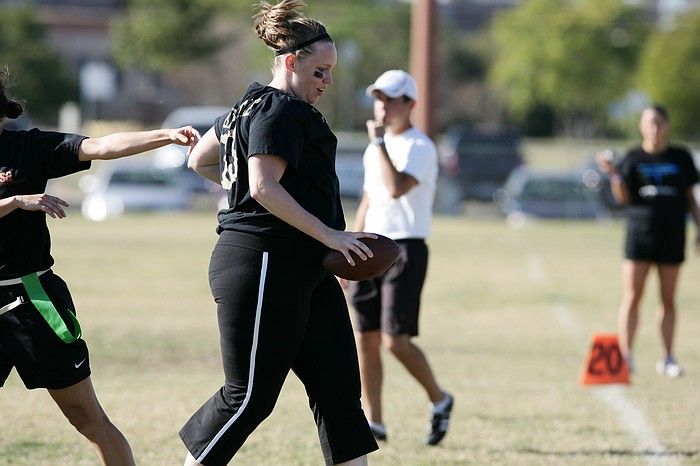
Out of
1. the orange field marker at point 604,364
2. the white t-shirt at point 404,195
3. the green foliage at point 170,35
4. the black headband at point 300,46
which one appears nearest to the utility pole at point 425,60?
the orange field marker at point 604,364

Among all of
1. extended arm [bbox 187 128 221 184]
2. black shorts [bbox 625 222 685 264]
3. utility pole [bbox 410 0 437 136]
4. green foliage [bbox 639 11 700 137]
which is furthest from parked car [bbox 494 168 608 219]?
extended arm [bbox 187 128 221 184]

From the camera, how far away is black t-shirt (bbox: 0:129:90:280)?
16.1ft

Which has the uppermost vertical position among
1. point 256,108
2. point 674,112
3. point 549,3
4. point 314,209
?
point 256,108

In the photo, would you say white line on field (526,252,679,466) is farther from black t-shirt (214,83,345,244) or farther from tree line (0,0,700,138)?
tree line (0,0,700,138)

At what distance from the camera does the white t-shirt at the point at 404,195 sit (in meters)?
7.21

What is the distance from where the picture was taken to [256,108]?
4.68m

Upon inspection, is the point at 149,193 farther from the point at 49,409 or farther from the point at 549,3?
the point at 549,3

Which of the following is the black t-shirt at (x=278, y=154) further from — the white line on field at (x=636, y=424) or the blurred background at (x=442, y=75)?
the blurred background at (x=442, y=75)

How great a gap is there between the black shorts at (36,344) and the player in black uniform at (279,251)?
52 cm

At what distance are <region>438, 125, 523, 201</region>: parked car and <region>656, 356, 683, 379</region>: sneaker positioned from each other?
2503cm

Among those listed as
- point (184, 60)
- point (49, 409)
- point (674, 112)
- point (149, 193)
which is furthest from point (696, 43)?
point (49, 409)

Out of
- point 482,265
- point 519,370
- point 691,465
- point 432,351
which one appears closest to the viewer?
point 691,465

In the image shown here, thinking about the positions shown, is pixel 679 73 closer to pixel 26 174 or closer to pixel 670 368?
pixel 670 368

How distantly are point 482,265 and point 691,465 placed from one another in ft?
46.3
